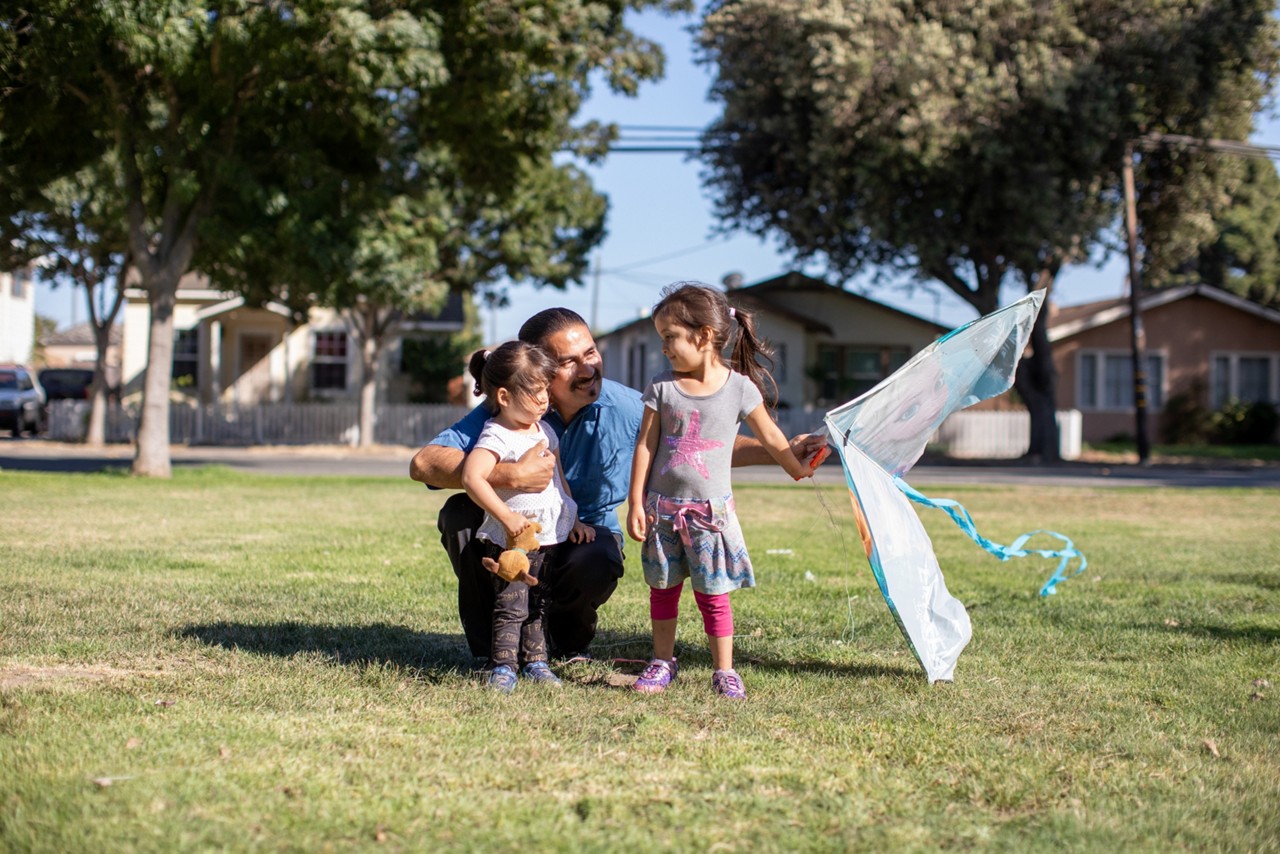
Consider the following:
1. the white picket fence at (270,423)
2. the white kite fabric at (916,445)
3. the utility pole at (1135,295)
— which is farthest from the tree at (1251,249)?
the white kite fabric at (916,445)

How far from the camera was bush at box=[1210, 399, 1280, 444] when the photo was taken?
34.0 metres

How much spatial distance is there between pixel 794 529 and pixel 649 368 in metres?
22.8

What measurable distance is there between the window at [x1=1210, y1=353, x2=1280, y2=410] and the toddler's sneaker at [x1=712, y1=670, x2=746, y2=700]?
1404 inches

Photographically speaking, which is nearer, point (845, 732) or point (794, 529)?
point (845, 732)

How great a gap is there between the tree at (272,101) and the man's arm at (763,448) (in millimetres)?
9444

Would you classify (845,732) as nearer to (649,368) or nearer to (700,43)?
(700,43)

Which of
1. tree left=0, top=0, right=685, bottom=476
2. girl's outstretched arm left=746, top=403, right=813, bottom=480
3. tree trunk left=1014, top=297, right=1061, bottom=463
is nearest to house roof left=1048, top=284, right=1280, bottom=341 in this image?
tree trunk left=1014, top=297, right=1061, bottom=463

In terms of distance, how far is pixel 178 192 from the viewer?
14.2 meters

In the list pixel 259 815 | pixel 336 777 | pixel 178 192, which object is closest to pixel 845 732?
pixel 336 777

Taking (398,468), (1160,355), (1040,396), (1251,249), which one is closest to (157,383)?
(398,468)

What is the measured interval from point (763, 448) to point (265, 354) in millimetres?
30732

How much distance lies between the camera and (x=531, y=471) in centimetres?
440

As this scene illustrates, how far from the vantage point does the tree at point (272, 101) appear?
12969mm

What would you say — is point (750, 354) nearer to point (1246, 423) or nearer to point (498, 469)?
point (498, 469)
